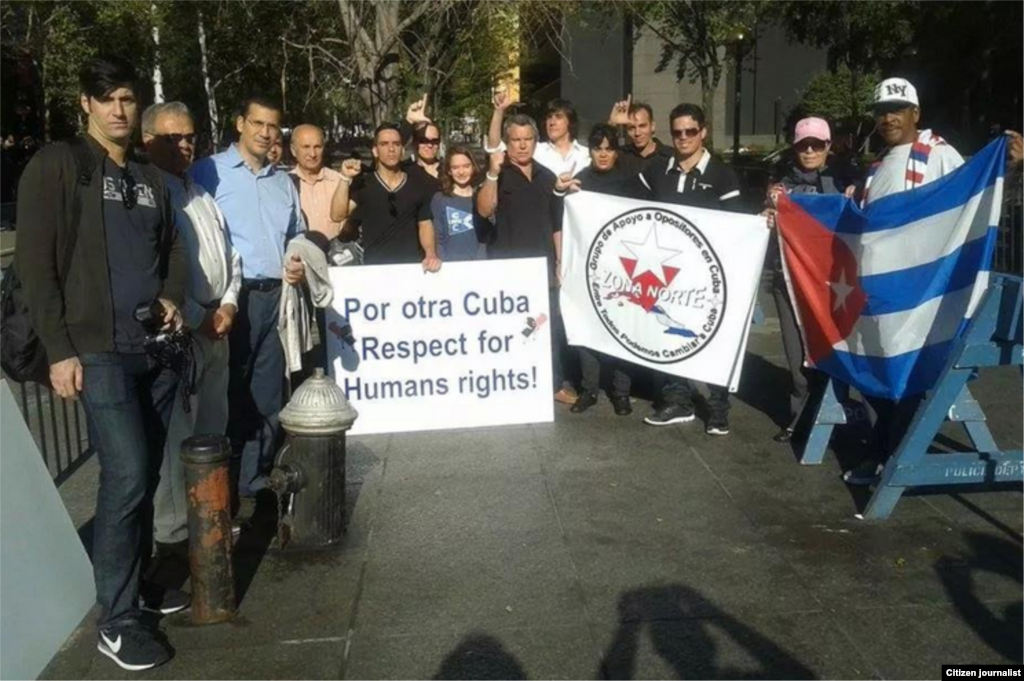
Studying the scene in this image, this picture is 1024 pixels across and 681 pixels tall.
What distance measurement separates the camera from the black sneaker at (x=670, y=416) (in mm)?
7422

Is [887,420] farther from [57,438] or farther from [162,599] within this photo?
[57,438]

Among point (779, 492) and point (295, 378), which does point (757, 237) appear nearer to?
point (779, 492)

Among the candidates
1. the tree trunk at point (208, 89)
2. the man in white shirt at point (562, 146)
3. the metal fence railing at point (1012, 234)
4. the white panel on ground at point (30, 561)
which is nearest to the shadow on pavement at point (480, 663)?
the white panel on ground at point (30, 561)

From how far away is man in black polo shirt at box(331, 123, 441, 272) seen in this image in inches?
277

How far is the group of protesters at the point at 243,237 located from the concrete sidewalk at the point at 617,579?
1.48ft

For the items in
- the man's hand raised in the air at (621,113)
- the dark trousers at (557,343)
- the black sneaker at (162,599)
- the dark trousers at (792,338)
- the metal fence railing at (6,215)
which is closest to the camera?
the black sneaker at (162,599)

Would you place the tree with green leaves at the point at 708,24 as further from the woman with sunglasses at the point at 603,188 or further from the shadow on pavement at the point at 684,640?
the shadow on pavement at the point at 684,640

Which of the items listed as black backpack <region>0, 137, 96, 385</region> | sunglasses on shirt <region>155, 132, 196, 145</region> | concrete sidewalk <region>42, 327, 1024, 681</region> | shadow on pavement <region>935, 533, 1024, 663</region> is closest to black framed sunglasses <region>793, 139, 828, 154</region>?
concrete sidewalk <region>42, 327, 1024, 681</region>

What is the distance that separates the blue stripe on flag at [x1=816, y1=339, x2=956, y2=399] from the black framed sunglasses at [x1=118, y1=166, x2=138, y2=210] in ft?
12.1

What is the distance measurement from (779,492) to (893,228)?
4.86 feet

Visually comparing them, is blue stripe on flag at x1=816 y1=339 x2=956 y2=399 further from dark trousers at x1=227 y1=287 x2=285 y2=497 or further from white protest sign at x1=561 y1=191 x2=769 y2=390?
dark trousers at x1=227 y1=287 x2=285 y2=497

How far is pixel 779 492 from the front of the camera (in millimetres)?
6086

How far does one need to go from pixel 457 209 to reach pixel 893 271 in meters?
2.83

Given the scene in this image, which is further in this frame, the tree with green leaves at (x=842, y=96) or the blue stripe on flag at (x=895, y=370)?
the tree with green leaves at (x=842, y=96)
